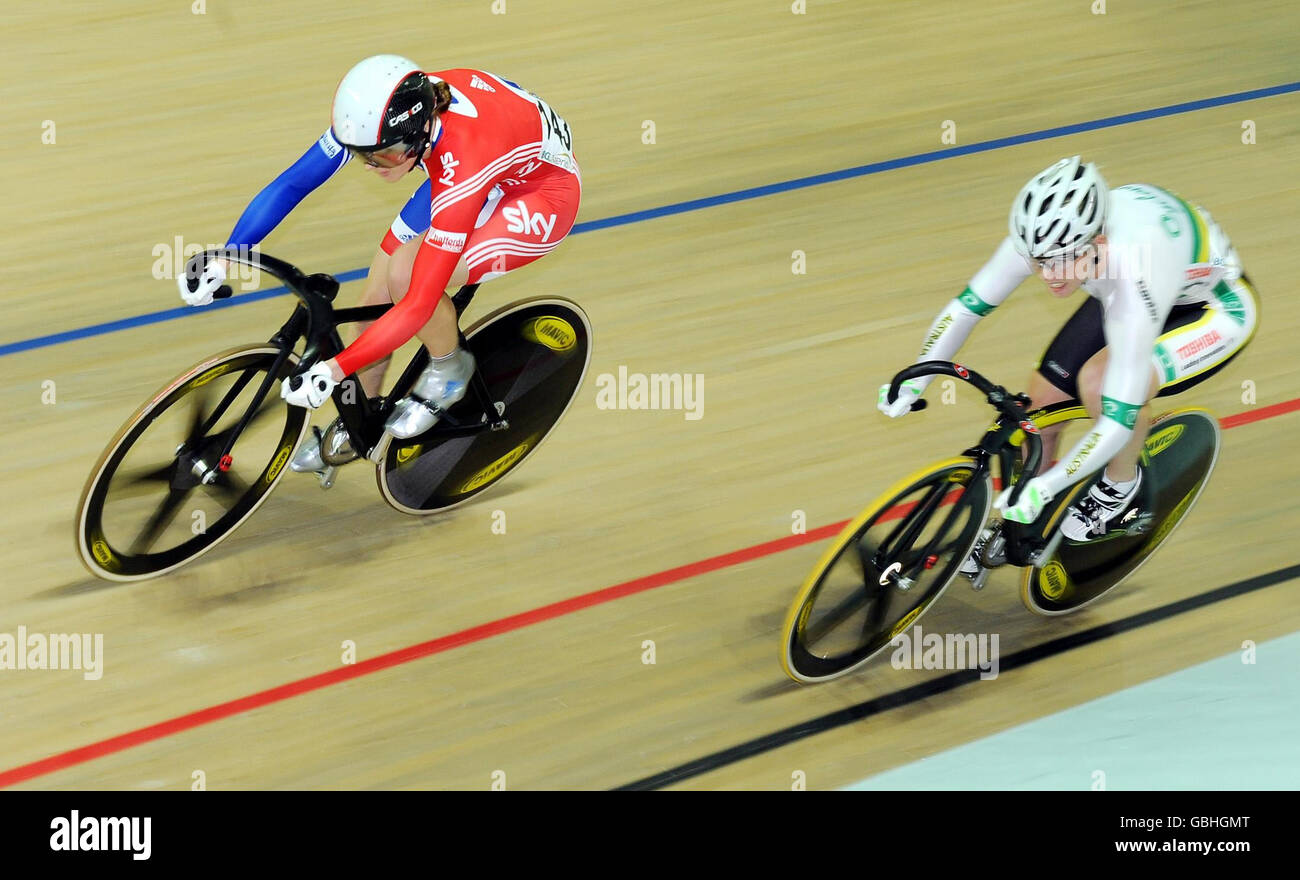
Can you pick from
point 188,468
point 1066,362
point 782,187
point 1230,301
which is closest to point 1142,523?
point 1066,362

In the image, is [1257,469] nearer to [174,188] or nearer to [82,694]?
[82,694]

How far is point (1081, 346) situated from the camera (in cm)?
345

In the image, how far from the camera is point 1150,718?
3479 mm

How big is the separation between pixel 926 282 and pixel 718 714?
2.43 meters

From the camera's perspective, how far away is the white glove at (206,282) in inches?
135

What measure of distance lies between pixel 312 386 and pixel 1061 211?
5.24ft

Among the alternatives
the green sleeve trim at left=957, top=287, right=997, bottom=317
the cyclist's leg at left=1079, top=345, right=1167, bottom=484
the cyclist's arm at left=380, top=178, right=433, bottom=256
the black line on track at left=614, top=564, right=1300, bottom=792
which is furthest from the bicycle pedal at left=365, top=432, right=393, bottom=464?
the cyclist's leg at left=1079, top=345, right=1167, bottom=484

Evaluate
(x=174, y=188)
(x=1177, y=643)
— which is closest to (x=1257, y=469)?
(x=1177, y=643)

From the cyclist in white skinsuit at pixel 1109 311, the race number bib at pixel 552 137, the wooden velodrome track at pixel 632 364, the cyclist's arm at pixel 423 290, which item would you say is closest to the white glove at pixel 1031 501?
the cyclist in white skinsuit at pixel 1109 311

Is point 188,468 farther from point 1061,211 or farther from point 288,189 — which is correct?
point 1061,211

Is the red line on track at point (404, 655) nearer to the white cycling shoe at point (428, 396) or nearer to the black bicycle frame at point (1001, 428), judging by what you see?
the black bicycle frame at point (1001, 428)

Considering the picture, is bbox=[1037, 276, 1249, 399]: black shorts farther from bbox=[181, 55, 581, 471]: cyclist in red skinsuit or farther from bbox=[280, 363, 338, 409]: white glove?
bbox=[280, 363, 338, 409]: white glove

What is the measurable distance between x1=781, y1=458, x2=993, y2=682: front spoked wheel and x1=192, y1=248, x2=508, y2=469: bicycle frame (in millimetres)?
1134

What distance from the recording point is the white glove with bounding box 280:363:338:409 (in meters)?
3.23
